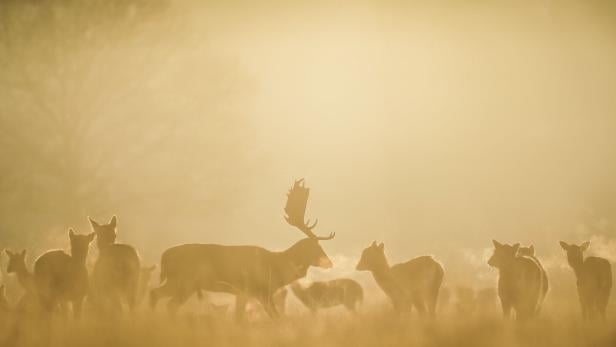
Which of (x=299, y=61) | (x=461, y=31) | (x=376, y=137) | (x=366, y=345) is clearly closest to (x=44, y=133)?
(x=299, y=61)

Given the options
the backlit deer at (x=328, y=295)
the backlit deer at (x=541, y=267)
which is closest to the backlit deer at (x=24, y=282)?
the backlit deer at (x=328, y=295)

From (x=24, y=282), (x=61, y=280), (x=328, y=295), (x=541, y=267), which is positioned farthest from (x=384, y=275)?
(x=24, y=282)

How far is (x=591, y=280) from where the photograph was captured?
5062 mm

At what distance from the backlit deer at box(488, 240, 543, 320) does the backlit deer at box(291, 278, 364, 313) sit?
122 centimetres

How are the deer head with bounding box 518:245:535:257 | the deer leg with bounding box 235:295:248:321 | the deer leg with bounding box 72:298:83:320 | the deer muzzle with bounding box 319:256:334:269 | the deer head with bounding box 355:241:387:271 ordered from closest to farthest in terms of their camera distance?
1. the deer leg with bounding box 72:298:83:320
2. the deer leg with bounding box 235:295:248:321
3. the deer muzzle with bounding box 319:256:334:269
4. the deer head with bounding box 518:245:535:257
5. the deer head with bounding box 355:241:387:271

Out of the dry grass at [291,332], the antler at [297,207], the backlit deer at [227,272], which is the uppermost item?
the antler at [297,207]

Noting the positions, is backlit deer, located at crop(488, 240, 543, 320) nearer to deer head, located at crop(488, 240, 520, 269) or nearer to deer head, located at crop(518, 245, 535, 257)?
deer head, located at crop(488, 240, 520, 269)

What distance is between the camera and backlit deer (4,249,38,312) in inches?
193

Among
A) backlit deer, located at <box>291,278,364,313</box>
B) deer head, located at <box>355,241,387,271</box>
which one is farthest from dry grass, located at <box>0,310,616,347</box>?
deer head, located at <box>355,241,387,271</box>

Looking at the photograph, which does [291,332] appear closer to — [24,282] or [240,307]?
[240,307]

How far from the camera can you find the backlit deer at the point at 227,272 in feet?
16.0

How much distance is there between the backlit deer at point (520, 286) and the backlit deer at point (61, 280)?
3015mm

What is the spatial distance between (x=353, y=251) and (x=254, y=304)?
2014 mm

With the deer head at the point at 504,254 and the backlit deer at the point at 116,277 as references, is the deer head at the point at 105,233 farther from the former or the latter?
the deer head at the point at 504,254
